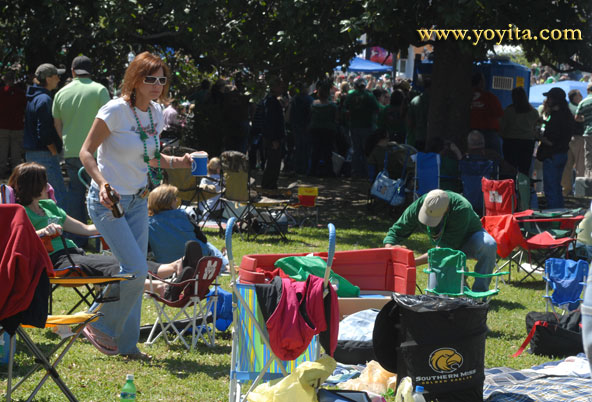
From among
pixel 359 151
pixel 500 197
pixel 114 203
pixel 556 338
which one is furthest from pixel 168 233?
pixel 359 151

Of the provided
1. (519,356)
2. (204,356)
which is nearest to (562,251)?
(519,356)

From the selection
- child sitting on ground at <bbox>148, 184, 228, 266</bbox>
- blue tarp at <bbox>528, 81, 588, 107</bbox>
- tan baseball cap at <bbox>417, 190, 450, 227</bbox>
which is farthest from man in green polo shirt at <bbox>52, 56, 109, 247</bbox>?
blue tarp at <bbox>528, 81, 588, 107</bbox>

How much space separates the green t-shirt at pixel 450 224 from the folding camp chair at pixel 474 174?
4.49 m

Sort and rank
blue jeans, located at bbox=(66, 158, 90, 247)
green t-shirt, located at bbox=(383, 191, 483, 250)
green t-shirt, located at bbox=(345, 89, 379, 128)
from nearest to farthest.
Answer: green t-shirt, located at bbox=(383, 191, 483, 250) < blue jeans, located at bbox=(66, 158, 90, 247) < green t-shirt, located at bbox=(345, 89, 379, 128)

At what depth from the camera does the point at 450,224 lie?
716cm

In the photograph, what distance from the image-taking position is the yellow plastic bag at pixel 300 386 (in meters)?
3.92

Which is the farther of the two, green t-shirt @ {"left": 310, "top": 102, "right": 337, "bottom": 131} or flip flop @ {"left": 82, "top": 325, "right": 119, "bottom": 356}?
green t-shirt @ {"left": 310, "top": 102, "right": 337, "bottom": 131}

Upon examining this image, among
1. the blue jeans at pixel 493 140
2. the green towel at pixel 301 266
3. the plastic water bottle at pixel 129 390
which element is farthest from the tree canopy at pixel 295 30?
the plastic water bottle at pixel 129 390

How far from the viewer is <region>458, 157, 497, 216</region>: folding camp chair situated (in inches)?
462

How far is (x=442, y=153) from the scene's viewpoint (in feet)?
41.2

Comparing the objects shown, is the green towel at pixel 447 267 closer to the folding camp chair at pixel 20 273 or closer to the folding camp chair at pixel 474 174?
the folding camp chair at pixel 20 273

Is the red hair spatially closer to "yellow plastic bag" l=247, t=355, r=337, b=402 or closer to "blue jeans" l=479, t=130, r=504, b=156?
"yellow plastic bag" l=247, t=355, r=337, b=402

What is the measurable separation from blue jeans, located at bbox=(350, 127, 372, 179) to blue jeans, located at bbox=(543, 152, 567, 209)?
3.70 m

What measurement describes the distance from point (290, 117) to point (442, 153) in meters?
4.90
